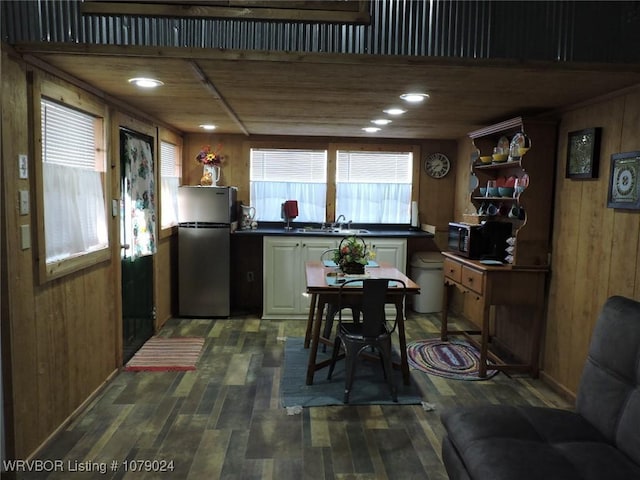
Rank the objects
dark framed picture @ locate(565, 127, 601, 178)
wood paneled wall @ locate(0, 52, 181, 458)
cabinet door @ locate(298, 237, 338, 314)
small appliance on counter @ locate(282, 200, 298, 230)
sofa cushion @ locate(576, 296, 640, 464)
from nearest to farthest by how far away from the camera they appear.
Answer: sofa cushion @ locate(576, 296, 640, 464), wood paneled wall @ locate(0, 52, 181, 458), dark framed picture @ locate(565, 127, 601, 178), cabinet door @ locate(298, 237, 338, 314), small appliance on counter @ locate(282, 200, 298, 230)

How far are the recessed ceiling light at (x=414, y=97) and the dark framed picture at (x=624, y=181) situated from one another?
1209 mm

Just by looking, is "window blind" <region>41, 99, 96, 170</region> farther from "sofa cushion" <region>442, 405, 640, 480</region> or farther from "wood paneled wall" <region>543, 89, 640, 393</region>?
"wood paneled wall" <region>543, 89, 640, 393</region>

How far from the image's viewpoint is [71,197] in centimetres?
275

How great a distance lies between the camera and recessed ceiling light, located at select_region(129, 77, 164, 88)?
9.09ft

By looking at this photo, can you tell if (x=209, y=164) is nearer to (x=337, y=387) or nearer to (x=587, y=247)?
(x=337, y=387)

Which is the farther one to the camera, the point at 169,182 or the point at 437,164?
the point at 437,164

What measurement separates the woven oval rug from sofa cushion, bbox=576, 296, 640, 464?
1511mm

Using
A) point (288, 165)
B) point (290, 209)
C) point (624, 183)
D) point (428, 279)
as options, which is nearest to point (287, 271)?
point (290, 209)

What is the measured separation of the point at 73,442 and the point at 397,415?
1.91 metres

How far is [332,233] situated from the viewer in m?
5.18

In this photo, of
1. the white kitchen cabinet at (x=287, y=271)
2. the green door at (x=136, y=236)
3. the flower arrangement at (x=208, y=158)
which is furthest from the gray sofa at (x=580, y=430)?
the flower arrangement at (x=208, y=158)

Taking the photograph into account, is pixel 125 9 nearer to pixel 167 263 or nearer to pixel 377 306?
pixel 377 306

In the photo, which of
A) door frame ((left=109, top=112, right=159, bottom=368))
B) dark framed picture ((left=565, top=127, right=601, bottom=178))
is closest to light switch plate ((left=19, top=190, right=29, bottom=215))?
door frame ((left=109, top=112, right=159, bottom=368))

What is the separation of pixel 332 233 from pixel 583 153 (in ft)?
8.70
